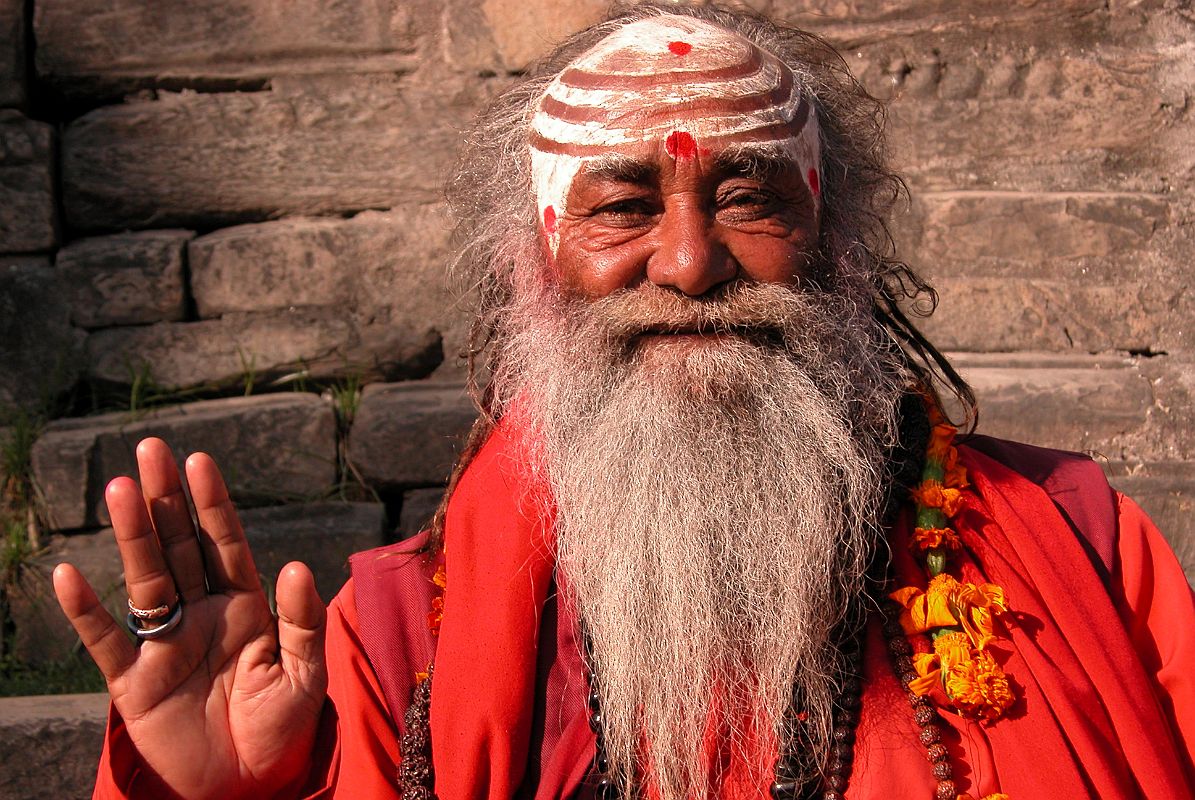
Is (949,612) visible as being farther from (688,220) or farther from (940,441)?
(688,220)

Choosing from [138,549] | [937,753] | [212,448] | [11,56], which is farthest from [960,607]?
[11,56]

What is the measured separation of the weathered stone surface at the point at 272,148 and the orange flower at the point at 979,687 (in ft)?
7.51

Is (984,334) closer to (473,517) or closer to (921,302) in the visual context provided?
(921,302)

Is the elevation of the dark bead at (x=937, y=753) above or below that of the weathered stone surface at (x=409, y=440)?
above

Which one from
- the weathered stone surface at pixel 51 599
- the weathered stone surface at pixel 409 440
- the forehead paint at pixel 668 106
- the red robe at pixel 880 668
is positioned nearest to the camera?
the red robe at pixel 880 668

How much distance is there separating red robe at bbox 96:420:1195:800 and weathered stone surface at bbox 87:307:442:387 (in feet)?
4.77

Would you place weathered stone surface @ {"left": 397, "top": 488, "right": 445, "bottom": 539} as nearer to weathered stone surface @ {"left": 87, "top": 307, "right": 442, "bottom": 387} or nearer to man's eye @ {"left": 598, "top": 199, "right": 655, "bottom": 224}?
weathered stone surface @ {"left": 87, "top": 307, "right": 442, "bottom": 387}

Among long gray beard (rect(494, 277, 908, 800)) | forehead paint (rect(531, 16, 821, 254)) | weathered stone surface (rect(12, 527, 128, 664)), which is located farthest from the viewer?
weathered stone surface (rect(12, 527, 128, 664))

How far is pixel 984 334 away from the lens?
3.63 m

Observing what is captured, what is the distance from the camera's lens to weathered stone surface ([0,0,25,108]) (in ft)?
12.0

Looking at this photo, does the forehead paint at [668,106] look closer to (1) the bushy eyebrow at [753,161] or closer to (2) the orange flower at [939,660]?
(1) the bushy eyebrow at [753,161]

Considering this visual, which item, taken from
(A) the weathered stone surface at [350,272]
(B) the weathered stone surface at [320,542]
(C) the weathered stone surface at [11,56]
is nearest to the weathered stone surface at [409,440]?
(B) the weathered stone surface at [320,542]

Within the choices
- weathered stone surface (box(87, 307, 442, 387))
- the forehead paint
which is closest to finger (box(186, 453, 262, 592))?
the forehead paint

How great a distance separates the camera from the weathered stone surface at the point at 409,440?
3.48 m
